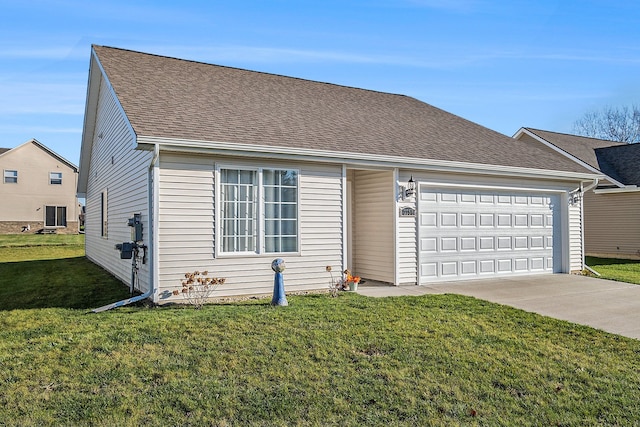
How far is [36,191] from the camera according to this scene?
32250 millimetres

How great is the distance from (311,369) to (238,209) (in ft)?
14.2

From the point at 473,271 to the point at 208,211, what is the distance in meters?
6.32

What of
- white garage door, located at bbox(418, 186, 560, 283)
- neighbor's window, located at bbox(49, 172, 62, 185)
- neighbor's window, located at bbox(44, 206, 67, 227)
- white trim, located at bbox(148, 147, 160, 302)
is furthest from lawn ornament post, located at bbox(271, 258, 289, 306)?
neighbor's window, located at bbox(49, 172, 62, 185)

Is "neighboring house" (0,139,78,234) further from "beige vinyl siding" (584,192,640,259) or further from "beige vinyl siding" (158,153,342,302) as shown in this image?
"beige vinyl siding" (584,192,640,259)

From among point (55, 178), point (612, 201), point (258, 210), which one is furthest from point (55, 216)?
point (612, 201)

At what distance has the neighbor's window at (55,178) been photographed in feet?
108

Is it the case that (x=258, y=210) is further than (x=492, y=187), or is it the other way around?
(x=492, y=187)

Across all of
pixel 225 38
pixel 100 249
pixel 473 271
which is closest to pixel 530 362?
A: pixel 473 271

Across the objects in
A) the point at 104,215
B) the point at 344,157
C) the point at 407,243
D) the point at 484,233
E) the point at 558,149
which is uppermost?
the point at 558,149

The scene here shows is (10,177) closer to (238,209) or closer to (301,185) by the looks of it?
(238,209)

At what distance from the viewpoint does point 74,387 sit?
4.23 m

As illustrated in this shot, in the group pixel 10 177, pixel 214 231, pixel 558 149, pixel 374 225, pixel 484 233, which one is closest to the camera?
pixel 214 231

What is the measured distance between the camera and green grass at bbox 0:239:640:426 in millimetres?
3807

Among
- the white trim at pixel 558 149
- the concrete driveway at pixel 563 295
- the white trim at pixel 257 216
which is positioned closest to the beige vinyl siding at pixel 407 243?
the concrete driveway at pixel 563 295
